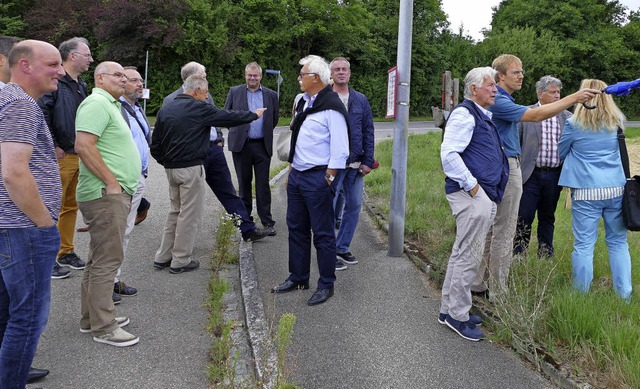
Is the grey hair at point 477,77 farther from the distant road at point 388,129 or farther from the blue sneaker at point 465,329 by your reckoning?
the distant road at point 388,129

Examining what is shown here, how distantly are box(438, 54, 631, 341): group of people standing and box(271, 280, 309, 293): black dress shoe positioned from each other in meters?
1.37

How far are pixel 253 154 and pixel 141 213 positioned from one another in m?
1.67

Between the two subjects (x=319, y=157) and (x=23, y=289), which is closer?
(x=23, y=289)

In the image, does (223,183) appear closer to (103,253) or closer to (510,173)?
(103,253)

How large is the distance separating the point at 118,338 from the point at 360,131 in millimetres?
3281

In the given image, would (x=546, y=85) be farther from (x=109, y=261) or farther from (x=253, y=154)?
(x=109, y=261)

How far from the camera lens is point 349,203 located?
6.02m

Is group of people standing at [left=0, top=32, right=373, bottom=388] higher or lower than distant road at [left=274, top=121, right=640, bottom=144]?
higher

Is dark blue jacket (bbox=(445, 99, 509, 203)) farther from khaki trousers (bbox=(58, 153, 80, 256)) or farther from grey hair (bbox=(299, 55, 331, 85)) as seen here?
khaki trousers (bbox=(58, 153, 80, 256))

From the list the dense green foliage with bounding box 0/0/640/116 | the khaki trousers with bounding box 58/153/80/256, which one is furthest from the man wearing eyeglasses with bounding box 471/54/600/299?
the dense green foliage with bounding box 0/0/640/116

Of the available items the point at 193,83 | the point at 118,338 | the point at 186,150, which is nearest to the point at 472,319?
the point at 118,338

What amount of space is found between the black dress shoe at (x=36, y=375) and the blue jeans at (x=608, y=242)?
413 cm

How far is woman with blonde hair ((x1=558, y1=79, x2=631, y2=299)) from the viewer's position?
14.9 ft

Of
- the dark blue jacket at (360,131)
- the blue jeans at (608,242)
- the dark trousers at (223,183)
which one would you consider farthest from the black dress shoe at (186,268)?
the blue jeans at (608,242)
